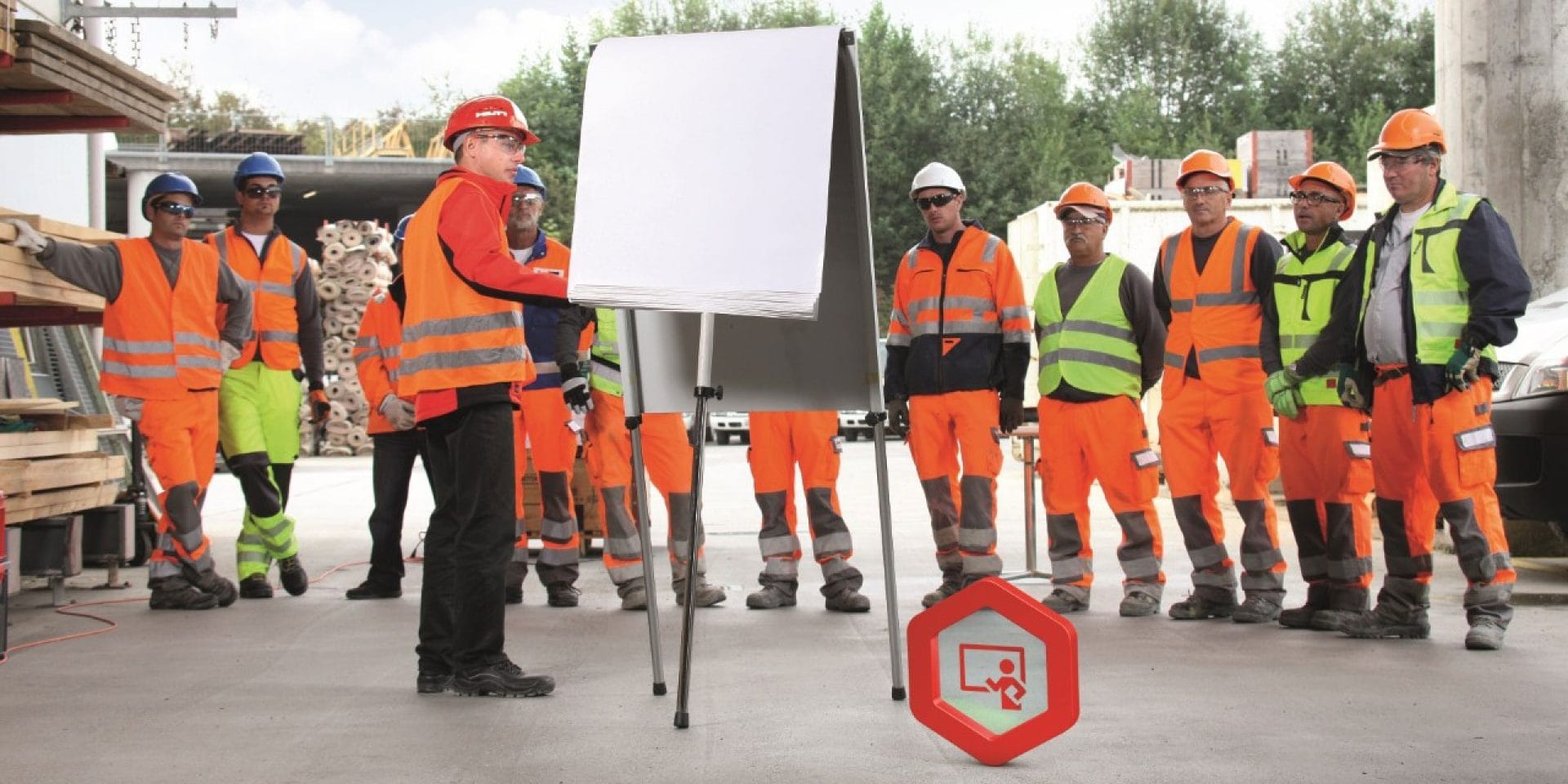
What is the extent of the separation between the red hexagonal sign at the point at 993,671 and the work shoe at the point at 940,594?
3.07m

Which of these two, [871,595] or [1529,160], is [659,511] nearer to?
[871,595]

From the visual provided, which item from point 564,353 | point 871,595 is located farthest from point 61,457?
point 871,595

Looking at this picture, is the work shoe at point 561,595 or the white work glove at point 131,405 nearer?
the white work glove at point 131,405

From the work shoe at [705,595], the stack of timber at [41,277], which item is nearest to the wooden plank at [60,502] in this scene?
the stack of timber at [41,277]

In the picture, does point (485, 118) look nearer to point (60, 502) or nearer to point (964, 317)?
point (964, 317)

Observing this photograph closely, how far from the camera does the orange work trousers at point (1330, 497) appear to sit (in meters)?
7.11

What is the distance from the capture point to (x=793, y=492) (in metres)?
8.01

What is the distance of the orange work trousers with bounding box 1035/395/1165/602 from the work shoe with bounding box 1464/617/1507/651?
60.6 inches

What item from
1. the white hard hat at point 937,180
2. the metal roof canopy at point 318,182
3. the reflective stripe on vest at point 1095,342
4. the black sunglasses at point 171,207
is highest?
the metal roof canopy at point 318,182

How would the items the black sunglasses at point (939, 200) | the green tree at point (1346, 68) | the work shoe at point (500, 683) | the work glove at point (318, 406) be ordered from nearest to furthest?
the work shoe at point (500, 683) < the black sunglasses at point (939, 200) < the work glove at point (318, 406) < the green tree at point (1346, 68)

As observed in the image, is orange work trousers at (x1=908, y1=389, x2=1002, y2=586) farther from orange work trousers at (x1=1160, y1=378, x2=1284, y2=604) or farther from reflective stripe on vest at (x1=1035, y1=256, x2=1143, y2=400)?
orange work trousers at (x1=1160, y1=378, x2=1284, y2=604)

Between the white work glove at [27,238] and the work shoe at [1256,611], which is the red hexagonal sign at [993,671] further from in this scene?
the white work glove at [27,238]

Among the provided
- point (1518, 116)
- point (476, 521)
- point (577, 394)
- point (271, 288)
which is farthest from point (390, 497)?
point (1518, 116)

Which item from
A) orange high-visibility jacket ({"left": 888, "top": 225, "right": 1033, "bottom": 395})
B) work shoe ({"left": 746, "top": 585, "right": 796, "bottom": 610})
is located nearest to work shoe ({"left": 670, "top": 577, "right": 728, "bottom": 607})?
work shoe ({"left": 746, "top": 585, "right": 796, "bottom": 610})
